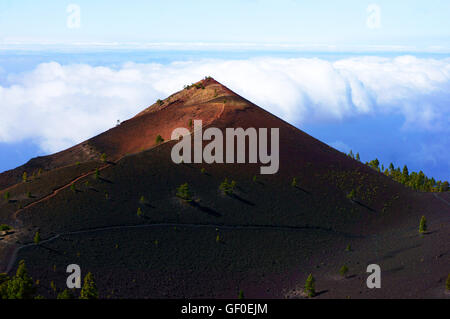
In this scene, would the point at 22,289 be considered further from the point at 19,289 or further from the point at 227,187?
the point at 227,187

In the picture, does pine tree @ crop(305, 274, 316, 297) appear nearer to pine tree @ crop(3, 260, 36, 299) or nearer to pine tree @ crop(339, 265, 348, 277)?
pine tree @ crop(339, 265, 348, 277)

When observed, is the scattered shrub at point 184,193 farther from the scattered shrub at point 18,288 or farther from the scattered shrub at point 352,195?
the scattered shrub at point 18,288

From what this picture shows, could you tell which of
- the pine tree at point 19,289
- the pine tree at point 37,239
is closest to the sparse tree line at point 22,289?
the pine tree at point 19,289

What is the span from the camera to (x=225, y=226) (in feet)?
274

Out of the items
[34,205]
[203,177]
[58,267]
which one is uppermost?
[203,177]

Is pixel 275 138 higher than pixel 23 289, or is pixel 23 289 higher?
pixel 275 138

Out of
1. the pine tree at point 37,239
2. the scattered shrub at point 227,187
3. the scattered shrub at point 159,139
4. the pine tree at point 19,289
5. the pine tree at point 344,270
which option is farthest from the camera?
the scattered shrub at point 159,139

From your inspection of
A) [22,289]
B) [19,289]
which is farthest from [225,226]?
[19,289]

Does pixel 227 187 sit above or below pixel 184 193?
above

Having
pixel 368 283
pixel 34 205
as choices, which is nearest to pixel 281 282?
pixel 368 283

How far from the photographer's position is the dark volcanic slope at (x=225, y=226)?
6756cm

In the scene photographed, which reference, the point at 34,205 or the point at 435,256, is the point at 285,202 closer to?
the point at 435,256

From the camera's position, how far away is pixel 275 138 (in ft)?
366
